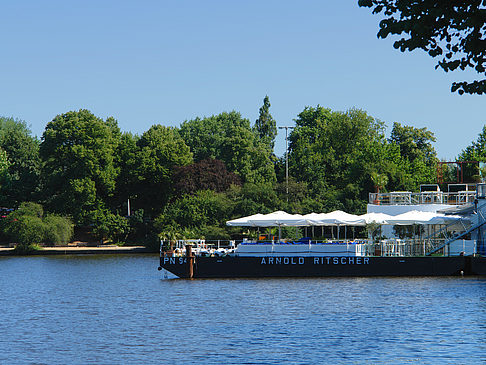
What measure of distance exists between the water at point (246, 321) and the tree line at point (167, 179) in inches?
1519

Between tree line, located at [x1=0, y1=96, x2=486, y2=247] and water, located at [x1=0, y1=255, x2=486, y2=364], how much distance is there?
127 ft

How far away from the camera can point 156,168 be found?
4040 inches

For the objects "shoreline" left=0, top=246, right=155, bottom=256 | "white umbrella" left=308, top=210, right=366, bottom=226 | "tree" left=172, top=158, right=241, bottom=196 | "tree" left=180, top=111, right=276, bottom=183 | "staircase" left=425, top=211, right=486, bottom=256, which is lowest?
"shoreline" left=0, top=246, right=155, bottom=256

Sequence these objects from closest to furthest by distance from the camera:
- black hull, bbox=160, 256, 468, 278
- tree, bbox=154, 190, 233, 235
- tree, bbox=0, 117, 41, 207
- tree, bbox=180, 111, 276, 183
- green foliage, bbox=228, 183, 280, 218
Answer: black hull, bbox=160, 256, 468, 278 → green foliage, bbox=228, 183, 280, 218 → tree, bbox=154, 190, 233, 235 → tree, bbox=0, 117, 41, 207 → tree, bbox=180, 111, 276, 183

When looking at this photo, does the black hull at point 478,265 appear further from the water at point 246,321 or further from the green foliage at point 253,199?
the green foliage at point 253,199

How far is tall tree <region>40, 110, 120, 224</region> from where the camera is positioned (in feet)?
316

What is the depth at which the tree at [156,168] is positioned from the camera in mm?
102562

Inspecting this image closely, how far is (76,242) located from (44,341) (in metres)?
69.4

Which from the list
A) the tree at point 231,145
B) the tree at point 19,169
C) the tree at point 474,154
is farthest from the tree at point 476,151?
the tree at point 19,169

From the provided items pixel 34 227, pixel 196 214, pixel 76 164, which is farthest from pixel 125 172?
pixel 196 214

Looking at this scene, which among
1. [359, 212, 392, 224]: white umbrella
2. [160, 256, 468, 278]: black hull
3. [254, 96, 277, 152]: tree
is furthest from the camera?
[254, 96, 277, 152]: tree

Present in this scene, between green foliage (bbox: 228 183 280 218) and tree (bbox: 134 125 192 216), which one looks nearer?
green foliage (bbox: 228 183 280 218)

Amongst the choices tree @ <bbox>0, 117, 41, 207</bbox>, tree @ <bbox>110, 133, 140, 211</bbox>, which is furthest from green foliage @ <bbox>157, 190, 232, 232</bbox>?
tree @ <bbox>0, 117, 41, 207</bbox>

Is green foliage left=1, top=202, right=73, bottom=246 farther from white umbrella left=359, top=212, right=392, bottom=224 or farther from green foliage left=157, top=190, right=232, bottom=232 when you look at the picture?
white umbrella left=359, top=212, right=392, bottom=224
